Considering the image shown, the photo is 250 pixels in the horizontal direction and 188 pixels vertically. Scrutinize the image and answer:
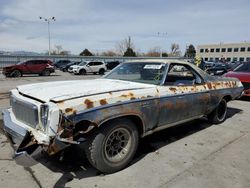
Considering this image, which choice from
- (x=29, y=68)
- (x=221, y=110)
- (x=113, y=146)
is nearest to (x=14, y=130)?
(x=113, y=146)

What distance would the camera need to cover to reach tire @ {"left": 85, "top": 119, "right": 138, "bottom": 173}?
3.02 m

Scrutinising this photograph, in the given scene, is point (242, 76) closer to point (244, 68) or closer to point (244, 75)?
point (244, 75)

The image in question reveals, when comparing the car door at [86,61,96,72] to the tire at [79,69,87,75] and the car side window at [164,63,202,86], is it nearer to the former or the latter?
the tire at [79,69,87,75]

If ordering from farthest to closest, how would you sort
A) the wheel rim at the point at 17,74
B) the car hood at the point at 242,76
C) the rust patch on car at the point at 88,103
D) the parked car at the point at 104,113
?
the wheel rim at the point at 17,74 → the car hood at the point at 242,76 → the rust patch on car at the point at 88,103 → the parked car at the point at 104,113

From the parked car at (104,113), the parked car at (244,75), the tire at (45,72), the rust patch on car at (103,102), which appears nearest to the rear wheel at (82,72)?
the tire at (45,72)

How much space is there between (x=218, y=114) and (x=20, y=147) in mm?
4732

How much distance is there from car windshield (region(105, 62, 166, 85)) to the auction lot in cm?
124

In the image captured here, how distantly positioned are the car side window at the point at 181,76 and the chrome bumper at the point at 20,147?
2390mm

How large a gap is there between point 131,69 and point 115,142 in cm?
177

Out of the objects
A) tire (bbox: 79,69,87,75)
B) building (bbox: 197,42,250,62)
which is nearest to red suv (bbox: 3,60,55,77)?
tire (bbox: 79,69,87,75)

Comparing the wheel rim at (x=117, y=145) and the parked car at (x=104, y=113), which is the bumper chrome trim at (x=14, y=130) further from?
the wheel rim at (x=117, y=145)

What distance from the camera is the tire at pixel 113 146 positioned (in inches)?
119

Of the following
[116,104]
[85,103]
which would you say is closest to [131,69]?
[116,104]

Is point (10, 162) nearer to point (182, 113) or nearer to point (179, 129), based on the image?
point (182, 113)
